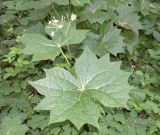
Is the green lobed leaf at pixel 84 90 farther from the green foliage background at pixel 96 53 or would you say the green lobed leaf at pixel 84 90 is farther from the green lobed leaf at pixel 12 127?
the green lobed leaf at pixel 12 127

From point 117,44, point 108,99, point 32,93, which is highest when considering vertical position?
point 108,99

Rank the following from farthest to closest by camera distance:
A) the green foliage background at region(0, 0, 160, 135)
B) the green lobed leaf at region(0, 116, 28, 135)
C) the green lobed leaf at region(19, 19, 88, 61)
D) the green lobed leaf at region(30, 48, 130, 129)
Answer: the green foliage background at region(0, 0, 160, 135) < the green lobed leaf at region(0, 116, 28, 135) < the green lobed leaf at region(19, 19, 88, 61) < the green lobed leaf at region(30, 48, 130, 129)

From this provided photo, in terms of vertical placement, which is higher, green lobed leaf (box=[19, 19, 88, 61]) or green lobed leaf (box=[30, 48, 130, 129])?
green lobed leaf (box=[19, 19, 88, 61])

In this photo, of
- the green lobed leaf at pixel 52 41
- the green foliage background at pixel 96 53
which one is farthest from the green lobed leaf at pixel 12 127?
the green lobed leaf at pixel 52 41

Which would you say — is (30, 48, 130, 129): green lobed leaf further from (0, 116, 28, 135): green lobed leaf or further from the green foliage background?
(0, 116, 28, 135): green lobed leaf

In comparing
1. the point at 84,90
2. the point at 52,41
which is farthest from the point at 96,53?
the point at 84,90

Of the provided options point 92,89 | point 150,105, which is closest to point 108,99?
point 92,89

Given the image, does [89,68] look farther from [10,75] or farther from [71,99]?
[10,75]

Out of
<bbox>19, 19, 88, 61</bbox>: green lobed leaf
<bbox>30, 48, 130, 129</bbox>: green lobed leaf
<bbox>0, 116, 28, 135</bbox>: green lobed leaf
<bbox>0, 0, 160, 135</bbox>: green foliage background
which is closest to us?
<bbox>30, 48, 130, 129</bbox>: green lobed leaf

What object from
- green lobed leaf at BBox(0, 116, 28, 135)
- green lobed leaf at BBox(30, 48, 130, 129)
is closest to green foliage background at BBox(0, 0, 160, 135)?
green lobed leaf at BBox(0, 116, 28, 135)
